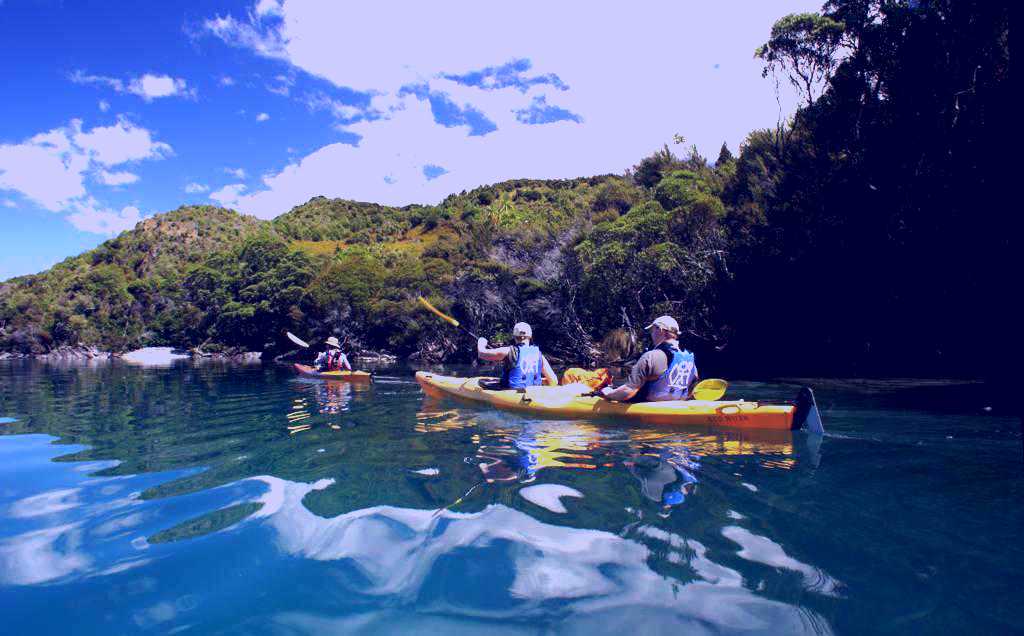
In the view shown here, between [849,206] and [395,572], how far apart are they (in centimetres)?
1406

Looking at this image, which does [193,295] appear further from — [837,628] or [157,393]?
[837,628]

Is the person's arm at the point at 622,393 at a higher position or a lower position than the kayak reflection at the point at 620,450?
higher

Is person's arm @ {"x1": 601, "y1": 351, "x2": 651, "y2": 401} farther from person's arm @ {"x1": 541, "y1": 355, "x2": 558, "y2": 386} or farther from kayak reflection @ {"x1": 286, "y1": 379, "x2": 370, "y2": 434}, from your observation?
kayak reflection @ {"x1": 286, "y1": 379, "x2": 370, "y2": 434}

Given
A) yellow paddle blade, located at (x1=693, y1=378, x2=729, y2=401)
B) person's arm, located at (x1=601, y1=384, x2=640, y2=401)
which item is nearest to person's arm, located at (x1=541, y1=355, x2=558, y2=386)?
person's arm, located at (x1=601, y1=384, x2=640, y2=401)

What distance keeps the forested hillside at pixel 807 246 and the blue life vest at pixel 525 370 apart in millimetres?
9371

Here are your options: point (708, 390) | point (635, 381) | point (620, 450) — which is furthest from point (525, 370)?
point (620, 450)

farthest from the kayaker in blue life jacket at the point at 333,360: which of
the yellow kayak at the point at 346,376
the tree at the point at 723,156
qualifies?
the tree at the point at 723,156

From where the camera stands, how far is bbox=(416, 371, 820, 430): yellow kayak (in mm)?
5699

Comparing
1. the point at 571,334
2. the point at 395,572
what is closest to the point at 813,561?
the point at 395,572

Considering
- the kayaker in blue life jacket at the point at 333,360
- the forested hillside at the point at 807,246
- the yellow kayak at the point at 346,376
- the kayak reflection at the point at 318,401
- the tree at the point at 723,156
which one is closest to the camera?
the kayak reflection at the point at 318,401

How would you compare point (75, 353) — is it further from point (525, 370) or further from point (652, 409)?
point (652, 409)

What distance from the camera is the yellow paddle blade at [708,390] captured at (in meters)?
6.22

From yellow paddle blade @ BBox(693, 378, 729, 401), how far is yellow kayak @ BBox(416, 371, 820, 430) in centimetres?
15

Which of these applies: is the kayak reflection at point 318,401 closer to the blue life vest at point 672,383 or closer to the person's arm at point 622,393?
the person's arm at point 622,393
